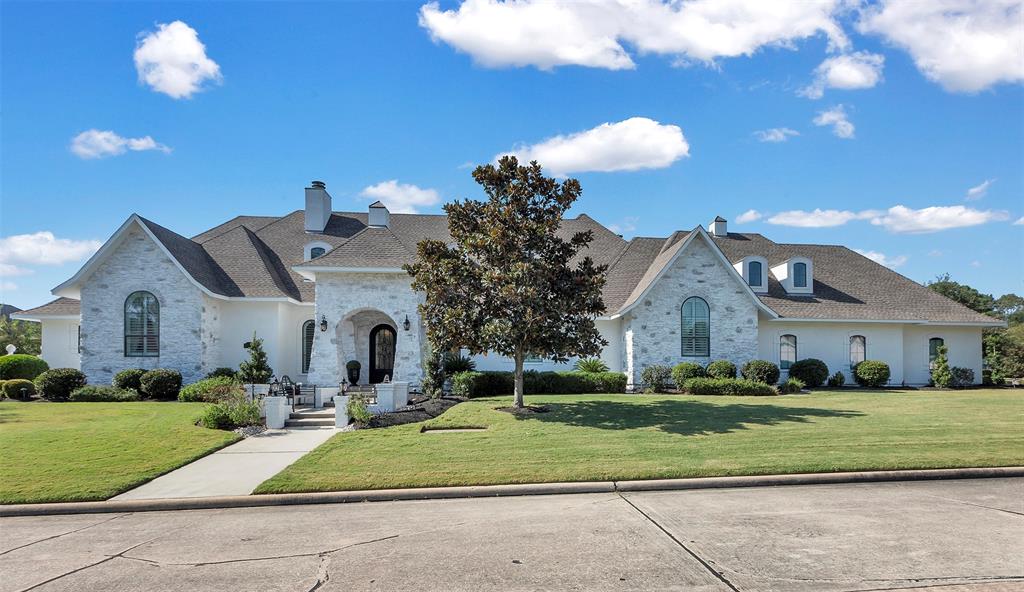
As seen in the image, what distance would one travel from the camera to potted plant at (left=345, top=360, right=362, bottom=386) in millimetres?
21812

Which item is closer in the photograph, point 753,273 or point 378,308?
point 378,308

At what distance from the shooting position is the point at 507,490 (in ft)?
27.3

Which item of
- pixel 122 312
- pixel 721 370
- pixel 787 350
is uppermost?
pixel 122 312

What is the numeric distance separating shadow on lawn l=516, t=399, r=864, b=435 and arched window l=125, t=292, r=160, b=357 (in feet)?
51.2

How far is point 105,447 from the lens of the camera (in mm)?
11031

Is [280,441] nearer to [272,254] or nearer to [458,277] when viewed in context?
[458,277]

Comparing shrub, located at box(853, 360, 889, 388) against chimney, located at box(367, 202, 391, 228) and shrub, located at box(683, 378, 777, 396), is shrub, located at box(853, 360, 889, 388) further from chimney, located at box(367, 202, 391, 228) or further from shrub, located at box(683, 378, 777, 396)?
chimney, located at box(367, 202, 391, 228)

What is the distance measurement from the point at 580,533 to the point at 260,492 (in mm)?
4907

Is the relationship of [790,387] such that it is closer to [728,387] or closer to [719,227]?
[728,387]

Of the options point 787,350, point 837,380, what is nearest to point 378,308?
point 787,350

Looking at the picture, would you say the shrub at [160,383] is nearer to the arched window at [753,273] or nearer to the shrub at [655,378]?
the shrub at [655,378]

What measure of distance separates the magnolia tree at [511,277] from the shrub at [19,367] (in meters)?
20.1

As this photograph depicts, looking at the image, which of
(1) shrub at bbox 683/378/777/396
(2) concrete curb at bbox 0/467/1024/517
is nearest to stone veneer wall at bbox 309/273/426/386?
(1) shrub at bbox 683/378/777/396

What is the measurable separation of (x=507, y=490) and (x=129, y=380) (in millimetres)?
18142
